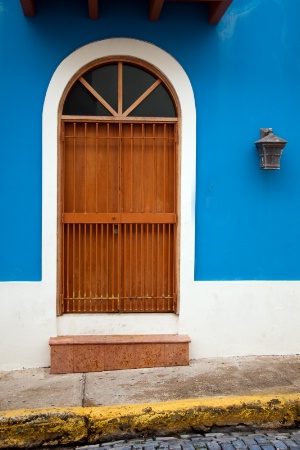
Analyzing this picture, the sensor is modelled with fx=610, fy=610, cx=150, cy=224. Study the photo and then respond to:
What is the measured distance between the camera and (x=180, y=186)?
6.36 metres

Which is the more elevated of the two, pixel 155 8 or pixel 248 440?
pixel 155 8

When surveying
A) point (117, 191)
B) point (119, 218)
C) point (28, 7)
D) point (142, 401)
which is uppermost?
point (28, 7)

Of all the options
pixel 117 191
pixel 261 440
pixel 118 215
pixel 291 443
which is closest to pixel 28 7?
pixel 117 191

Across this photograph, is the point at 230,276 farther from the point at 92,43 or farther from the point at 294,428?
the point at 92,43

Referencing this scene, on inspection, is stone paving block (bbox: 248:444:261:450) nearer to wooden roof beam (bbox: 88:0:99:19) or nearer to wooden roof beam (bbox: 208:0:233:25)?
wooden roof beam (bbox: 208:0:233:25)

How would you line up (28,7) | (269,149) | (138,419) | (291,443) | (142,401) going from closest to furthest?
1. (291,443)
2. (138,419)
3. (142,401)
4. (28,7)
5. (269,149)

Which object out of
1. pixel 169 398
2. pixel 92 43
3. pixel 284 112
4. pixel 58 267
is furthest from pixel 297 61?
pixel 169 398

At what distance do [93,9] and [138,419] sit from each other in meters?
3.90

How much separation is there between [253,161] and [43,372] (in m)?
3.08

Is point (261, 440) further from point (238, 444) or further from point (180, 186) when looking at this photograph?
A: point (180, 186)

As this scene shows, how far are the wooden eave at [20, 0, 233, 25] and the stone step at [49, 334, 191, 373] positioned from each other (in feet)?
10.8

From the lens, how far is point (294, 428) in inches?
200

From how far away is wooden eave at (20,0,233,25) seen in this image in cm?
593

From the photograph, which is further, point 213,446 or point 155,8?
point 155,8
